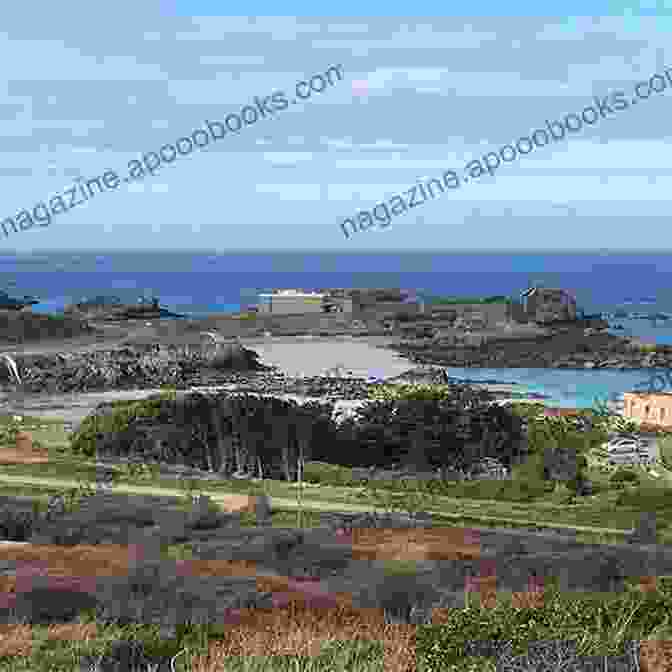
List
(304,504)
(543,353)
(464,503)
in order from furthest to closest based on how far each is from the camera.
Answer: (543,353), (464,503), (304,504)

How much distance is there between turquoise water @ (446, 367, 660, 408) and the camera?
45594 mm

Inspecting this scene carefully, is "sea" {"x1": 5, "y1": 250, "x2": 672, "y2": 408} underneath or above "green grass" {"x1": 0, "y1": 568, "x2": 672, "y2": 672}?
underneath

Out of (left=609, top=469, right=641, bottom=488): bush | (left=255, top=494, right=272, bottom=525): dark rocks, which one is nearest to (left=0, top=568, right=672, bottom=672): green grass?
(left=255, top=494, right=272, bottom=525): dark rocks

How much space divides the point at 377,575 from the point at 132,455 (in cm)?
1720

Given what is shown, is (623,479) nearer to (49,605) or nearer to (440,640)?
(49,605)

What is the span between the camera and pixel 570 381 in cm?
5209

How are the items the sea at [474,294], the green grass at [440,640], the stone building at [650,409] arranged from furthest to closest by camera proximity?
Answer: the sea at [474,294], the stone building at [650,409], the green grass at [440,640]

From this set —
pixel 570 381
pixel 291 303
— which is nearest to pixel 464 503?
pixel 570 381

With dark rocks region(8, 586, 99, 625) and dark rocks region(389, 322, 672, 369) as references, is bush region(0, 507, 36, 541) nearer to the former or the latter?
dark rocks region(8, 586, 99, 625)

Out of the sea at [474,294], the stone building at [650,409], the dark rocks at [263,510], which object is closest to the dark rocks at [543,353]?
the sea at [474,294]

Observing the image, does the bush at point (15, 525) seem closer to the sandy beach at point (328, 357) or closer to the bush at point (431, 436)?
the bush at point (431, 436)

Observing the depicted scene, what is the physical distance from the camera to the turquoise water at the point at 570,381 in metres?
45.6

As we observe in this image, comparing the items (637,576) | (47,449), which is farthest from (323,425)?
(637,576)

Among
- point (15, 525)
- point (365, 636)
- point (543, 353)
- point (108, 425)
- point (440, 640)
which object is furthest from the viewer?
point (543, 353)
